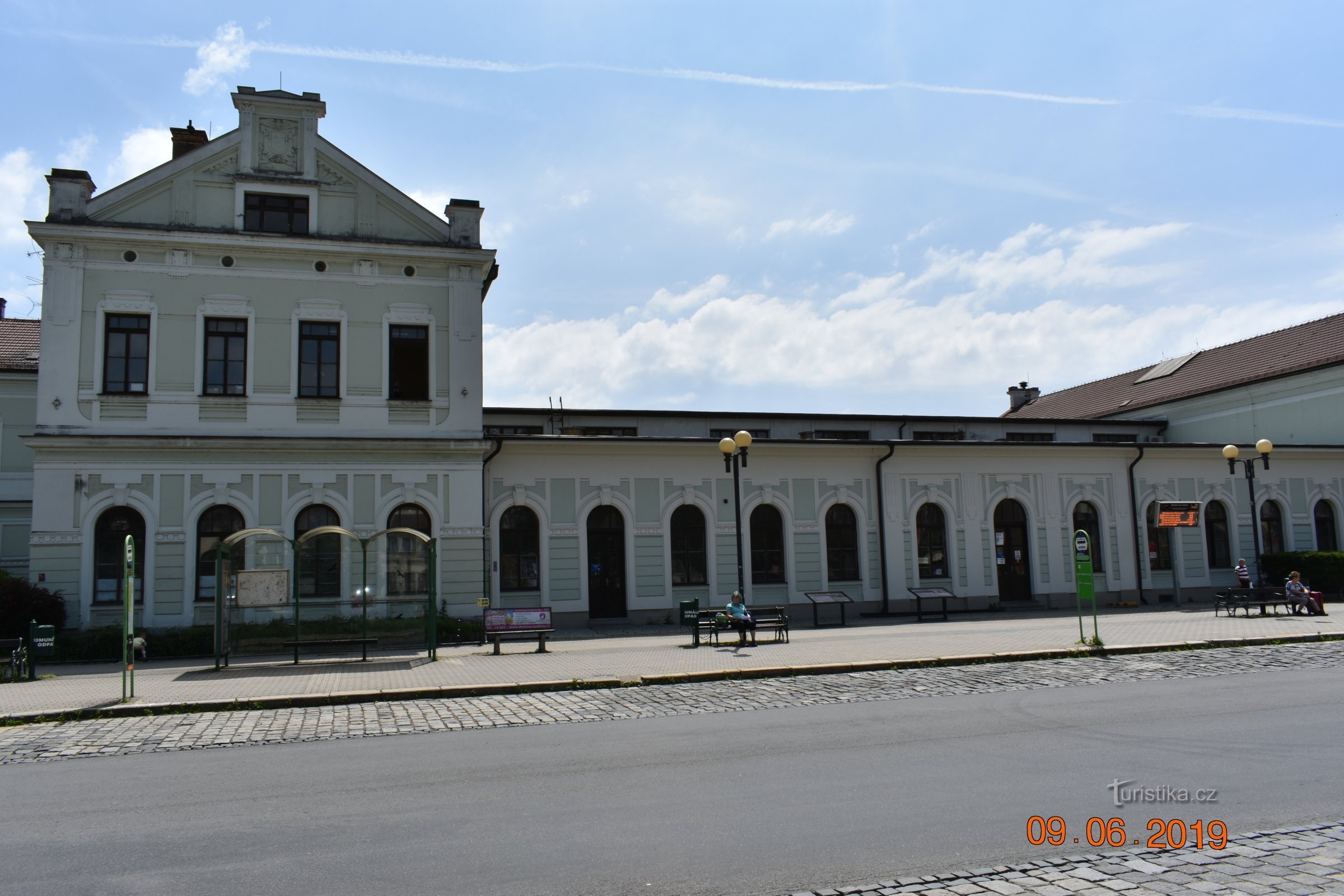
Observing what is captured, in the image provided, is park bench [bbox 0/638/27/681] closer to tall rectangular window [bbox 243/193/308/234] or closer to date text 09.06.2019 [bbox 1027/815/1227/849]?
tall rectangular window [bbox 243/193/308/234]

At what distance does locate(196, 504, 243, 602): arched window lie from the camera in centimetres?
2150

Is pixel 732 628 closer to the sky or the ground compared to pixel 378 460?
closer to the ground

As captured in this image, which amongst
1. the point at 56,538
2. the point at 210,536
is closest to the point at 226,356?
the point at 210,536

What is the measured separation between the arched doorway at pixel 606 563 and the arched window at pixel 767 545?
152 inches

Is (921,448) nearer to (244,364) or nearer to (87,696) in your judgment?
(244,364)

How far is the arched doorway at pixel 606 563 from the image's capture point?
993 inches

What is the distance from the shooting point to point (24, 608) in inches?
763

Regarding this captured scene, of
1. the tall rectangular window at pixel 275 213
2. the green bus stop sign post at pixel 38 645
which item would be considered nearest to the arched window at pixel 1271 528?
the tall rectangular window at pixel 275 213

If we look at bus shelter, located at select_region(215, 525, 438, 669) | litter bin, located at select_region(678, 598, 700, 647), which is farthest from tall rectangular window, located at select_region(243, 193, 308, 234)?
litter bin, located at select_region(678, 598, 700, 647)

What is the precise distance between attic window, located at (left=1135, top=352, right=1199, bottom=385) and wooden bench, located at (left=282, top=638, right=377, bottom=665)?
38067 mm

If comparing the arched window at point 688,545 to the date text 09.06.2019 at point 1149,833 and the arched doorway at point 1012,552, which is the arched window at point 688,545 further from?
the date text 09.06.2019 at point 1149,833

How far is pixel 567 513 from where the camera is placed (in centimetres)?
2492

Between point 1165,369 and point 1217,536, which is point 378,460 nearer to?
point 1217,536

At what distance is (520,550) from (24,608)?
35.5ft
